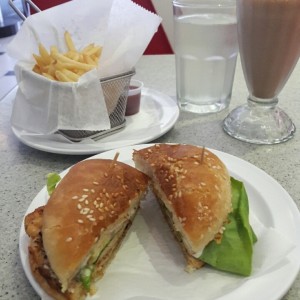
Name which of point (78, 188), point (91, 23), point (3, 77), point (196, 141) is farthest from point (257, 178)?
point (3, 77)

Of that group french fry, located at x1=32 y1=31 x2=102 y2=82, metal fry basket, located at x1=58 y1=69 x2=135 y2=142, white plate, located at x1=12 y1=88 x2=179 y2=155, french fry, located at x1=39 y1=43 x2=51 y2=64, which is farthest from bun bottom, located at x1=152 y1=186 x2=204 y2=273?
french fry, located at x1=39 y1=43 x2=51 y2=64

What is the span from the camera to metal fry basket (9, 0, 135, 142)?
1.37m

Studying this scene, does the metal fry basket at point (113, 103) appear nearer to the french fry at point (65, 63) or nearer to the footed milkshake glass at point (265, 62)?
the french fry at point (65, 63)

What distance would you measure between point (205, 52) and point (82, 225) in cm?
103

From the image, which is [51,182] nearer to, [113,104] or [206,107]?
[113,104]

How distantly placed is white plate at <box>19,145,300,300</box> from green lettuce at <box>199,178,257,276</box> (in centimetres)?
2

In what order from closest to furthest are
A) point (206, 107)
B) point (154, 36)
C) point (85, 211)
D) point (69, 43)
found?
point (85, 211) < point (69, 43) < point (206, 107) < point (154, 36)

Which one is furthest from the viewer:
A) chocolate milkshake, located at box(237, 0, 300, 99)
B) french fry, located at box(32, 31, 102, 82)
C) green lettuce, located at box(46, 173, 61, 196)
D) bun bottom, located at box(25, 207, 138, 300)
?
french fry, located at box(32, 31, 102, 82)

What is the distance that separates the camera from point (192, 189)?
91 centimetres

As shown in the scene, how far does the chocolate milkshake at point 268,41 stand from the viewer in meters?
1.19

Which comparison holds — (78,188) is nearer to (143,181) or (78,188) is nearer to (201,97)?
(143,181)

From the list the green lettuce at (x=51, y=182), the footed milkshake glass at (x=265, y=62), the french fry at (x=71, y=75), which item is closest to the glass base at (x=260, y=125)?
the footed milkshake glass at (x=265, y=62)

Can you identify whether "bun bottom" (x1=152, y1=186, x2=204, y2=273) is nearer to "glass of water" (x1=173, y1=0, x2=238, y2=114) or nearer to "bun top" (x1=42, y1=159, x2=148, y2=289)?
"bun top" (x1=42, y1=159, x2=148, y2=289)

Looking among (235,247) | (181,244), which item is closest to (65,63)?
(181,244)
